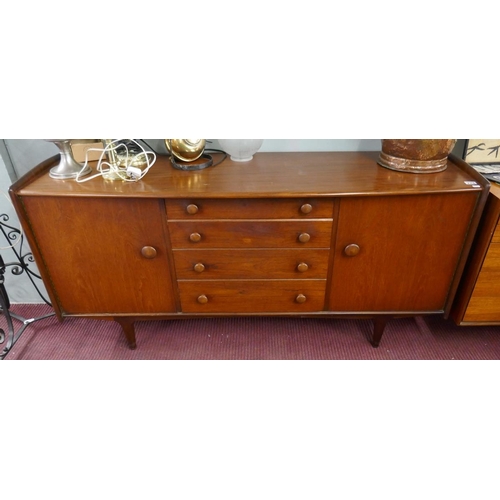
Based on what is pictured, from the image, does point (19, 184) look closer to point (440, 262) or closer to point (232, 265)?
point (232, 265)

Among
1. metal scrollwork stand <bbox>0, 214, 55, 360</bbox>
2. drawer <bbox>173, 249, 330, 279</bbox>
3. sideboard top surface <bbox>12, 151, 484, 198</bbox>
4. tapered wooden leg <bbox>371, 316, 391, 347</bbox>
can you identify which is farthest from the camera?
metal scrollwork stand <bbox>0, 214, 55, 360</bbox>

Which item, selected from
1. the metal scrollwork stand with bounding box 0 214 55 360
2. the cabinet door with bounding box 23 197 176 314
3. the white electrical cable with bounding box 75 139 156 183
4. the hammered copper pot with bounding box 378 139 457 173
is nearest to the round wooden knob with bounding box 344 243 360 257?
the hammered copper pot with bounding box 378 139 457 173

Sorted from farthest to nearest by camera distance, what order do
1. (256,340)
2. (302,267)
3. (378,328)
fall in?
(256,340) < (378,328) < (302,267)

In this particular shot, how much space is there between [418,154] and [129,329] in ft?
3.87

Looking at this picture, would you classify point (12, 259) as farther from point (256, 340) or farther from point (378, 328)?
point (378, 328)

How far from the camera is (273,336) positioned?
1.48m

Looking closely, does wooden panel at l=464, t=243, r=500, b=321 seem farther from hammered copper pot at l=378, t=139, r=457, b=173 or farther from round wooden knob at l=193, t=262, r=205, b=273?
round wooden knob at l=193, t=262, r=205, b=273

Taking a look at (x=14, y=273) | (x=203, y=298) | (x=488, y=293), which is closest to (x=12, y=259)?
(x=14, y=273)

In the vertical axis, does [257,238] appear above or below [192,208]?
below

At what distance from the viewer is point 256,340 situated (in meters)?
1.46

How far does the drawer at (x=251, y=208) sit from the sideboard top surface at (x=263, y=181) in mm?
30

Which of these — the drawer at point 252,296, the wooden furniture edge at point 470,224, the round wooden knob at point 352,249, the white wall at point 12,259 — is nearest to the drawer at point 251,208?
the round wooden knob at point 352,249

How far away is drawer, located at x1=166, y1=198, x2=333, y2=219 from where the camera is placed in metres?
1.04

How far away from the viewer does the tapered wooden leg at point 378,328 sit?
130cm
